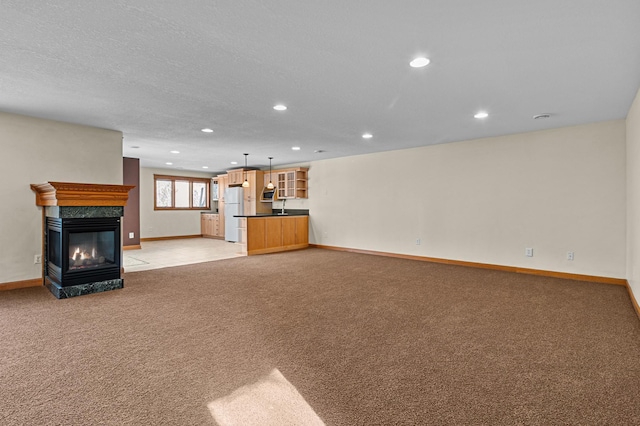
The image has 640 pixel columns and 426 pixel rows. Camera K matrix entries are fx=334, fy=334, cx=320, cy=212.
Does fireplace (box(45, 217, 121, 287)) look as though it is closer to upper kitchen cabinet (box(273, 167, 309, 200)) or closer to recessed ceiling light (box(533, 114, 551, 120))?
upper kitchen cabinet (box(273, 167, 309, 200))

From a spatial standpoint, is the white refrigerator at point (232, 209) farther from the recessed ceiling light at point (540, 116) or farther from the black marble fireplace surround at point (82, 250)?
the recessed ceiling light at point (540, 116)

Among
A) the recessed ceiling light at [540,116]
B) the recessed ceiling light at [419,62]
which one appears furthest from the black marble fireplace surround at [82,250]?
the recessed ceiling light at [540,116]

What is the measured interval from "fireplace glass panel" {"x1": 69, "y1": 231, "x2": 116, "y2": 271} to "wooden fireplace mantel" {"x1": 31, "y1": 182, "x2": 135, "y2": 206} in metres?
0.43

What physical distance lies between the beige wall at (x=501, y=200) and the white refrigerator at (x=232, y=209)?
11.1 ft

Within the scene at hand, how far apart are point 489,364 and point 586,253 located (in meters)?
3.94

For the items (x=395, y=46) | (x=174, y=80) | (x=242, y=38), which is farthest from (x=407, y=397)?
(x=174, y=80)

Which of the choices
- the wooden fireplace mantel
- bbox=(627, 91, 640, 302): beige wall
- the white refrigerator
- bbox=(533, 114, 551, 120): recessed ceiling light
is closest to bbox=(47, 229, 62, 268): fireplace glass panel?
the wooden fireplace mantel

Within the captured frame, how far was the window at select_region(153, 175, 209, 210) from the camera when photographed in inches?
426

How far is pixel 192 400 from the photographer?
195cm

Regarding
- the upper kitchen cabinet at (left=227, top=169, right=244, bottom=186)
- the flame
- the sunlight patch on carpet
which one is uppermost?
the upper kitchen cabinet at (left=227, top=169, right=244, bottom=186)

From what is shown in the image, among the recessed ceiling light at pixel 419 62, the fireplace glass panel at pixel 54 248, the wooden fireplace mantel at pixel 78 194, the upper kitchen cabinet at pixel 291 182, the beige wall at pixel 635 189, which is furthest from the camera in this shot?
the upper kitchen cabinet at pixel 291 182

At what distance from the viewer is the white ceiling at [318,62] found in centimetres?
214

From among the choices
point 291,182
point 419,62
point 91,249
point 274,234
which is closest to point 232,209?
point 291,182

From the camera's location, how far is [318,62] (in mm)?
2896
